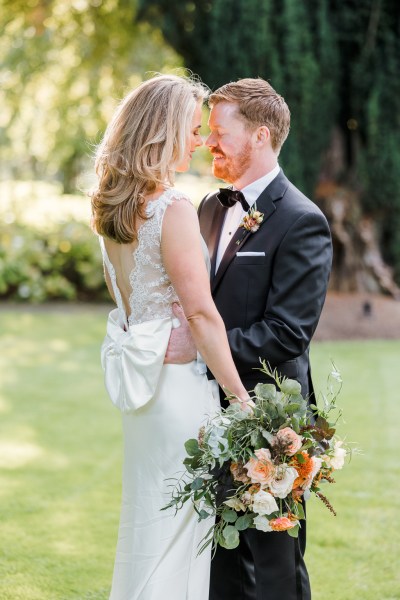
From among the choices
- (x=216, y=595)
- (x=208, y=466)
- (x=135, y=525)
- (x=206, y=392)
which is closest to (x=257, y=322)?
(x=206, y=392)

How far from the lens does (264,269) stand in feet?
9.76

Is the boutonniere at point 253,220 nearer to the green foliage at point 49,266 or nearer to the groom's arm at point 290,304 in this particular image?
the groom's arm at point 290,304

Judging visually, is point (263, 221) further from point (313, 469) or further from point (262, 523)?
point (262, 523)

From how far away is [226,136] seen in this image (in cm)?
305

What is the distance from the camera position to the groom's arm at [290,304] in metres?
2.90

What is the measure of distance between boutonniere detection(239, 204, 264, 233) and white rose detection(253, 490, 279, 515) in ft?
2.92

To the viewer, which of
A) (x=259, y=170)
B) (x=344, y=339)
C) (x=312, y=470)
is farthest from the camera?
(x=344, y=339)

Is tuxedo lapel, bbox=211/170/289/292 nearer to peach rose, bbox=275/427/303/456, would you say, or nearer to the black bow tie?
the black bow tie

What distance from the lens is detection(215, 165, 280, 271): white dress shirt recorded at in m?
3.10

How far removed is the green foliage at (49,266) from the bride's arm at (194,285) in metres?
9.12

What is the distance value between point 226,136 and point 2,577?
221cm

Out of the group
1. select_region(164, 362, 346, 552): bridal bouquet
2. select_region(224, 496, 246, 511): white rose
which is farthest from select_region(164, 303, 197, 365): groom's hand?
select_region(224, 496, 246, 511): white rose

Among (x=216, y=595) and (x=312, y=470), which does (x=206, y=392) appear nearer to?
(x=312, y=470)

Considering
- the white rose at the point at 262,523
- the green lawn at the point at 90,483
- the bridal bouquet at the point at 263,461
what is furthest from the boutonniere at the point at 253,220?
the green lawn at the point at 90,483
